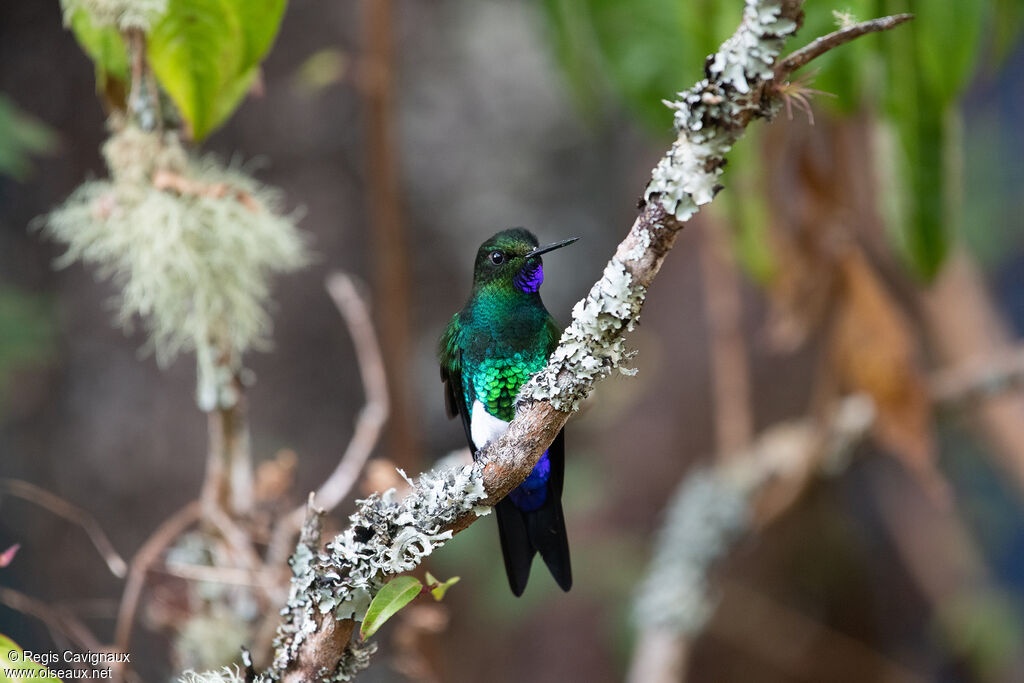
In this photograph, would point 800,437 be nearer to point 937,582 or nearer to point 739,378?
point 739,378

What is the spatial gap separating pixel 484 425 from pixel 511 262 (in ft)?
0.92

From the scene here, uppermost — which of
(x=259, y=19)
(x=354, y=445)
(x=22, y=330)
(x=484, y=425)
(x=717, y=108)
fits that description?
(x=22, y=330)

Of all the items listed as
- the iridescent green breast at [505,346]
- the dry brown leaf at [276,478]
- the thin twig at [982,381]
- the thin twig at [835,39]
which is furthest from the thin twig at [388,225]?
the thin twig at [835,39]

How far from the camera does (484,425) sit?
133 centimetres

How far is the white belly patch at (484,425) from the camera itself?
1321 millimetres

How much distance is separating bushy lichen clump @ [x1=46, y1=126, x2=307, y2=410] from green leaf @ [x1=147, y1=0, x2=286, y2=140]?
17 cm

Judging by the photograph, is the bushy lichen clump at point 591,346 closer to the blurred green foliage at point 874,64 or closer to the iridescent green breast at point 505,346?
the iridescent green breast at point 505,346

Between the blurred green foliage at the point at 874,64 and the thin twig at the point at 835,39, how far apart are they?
54 cm

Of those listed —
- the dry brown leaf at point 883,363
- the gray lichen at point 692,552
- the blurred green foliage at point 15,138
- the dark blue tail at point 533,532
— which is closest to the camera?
the dark blue tail at point 533,532

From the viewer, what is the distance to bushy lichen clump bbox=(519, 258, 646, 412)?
0.86 m

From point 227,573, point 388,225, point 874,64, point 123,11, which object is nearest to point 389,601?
point 227,573

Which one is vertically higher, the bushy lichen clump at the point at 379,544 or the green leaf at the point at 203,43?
the green leaf at the point at 203,43

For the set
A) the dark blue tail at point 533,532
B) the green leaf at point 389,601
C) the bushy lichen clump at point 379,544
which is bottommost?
the green leaf at point 389,601

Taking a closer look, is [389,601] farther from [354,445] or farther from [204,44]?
[204,44]
